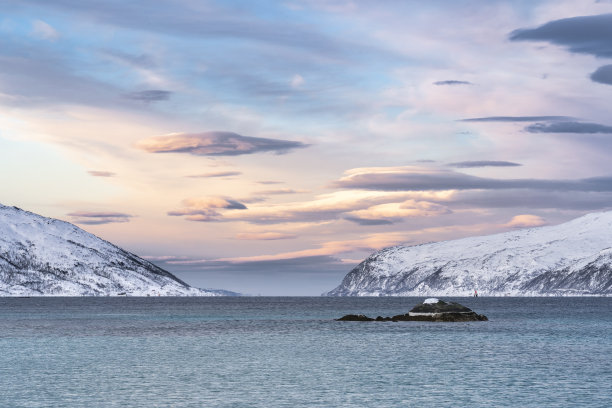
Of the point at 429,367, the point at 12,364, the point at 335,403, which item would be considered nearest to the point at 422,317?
the point at 429,367

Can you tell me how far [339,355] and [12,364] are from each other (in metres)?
35.4

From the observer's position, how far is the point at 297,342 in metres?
116

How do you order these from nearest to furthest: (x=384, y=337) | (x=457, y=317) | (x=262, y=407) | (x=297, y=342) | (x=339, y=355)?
(x=262, y=407) → (x=339, y=355) → (x=297, y=342) → (x=384, y=337) → (x=457, y=317)

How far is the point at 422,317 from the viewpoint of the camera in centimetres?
18075

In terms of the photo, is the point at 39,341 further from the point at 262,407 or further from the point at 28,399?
the point at 262,407

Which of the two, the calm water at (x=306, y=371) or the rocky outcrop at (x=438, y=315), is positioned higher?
the rocky outcrop at (x=438, y=315)

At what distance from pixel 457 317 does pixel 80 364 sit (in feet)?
358

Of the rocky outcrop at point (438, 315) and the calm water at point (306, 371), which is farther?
the rocky outcrop at point (438, 315)

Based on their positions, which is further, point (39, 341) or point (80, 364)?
point (39, 341)

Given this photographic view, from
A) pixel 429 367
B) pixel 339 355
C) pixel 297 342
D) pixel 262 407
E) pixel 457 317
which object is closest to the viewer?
pixel 262 407

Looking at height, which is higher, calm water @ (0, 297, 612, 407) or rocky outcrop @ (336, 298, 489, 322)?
rocky outcrop @ (336, 298, 489, 322)

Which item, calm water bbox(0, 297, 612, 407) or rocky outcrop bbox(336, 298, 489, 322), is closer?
calm water bbox(0, 297, 612, 407)

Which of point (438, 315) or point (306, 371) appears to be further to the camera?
point (438, 315)

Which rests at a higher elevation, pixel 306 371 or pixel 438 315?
pixel 438 315
